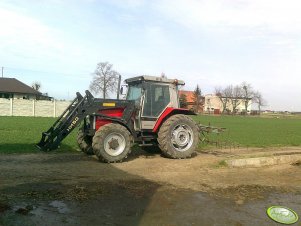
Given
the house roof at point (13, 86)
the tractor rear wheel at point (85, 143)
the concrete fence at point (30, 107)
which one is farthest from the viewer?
the house roof at point (13, 86)

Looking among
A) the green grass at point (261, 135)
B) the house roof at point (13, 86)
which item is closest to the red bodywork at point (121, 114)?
the green grass at point (261, 135)

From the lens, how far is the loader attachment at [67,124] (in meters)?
11.2

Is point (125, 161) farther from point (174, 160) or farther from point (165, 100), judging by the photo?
point (165, 100)

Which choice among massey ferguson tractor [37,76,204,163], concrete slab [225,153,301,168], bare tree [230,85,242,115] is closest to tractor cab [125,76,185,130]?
massey ferguson tractor [37,76,204,163]

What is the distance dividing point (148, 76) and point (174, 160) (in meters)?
2.79

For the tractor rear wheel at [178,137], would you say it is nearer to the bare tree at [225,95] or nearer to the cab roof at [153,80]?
the cab roof at [153,80]

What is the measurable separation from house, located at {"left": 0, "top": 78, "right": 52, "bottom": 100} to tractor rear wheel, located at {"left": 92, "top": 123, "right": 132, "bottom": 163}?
56.5 m

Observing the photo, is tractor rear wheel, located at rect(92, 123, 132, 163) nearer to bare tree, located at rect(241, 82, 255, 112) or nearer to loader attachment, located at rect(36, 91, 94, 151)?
loader attachment, located at rect(36, 91, 94, 151)

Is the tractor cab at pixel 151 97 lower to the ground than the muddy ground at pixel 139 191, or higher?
higher

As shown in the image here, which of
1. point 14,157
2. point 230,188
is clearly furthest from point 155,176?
point 14,157

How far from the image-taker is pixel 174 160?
12.2 metres

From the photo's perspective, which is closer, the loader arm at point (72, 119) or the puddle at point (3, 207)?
the puddle at point (3, 207)

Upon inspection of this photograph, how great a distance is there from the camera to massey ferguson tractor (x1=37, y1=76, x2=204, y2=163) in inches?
441

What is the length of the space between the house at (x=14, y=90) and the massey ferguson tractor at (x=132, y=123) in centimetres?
5472
